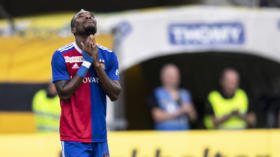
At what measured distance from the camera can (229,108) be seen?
984 cm

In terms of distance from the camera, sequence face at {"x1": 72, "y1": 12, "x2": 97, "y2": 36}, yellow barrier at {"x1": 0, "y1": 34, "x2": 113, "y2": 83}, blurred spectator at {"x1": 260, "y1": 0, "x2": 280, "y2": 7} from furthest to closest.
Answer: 1. blurred spectator at {"x1": 260, "y1": 0, "x2": 280, "y2": 7}
2. yellow barrier at {"x1": 0, "y1": 34, "x2": 113, "y2": 83}
3. face at {"x1": 72, "y1": 12, "x2": 97, "y2": 36}

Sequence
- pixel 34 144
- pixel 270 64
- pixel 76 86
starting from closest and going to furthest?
pixel 76 86
pixel 34 144
pixel 270 64

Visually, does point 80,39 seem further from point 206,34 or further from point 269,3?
point 269,3

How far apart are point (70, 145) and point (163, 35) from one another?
621cm

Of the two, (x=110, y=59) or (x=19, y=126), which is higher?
(x=110, y=59)

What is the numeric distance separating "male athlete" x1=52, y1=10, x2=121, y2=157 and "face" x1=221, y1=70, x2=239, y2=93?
204 inches

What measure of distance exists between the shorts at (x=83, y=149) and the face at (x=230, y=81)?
204 inches

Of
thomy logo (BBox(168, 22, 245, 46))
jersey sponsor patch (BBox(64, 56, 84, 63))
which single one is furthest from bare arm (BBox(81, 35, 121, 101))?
thomy logo (BBox(168, 22, 245, 46))

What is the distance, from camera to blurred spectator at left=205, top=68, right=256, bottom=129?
970 centimetres

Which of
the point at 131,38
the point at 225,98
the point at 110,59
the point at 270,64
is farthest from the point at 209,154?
the point at 270,64

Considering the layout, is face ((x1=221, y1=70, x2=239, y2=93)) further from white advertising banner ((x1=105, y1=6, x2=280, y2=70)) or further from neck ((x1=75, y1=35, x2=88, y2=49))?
neck ((x1=75, y1=35, x2=88, y2=49))

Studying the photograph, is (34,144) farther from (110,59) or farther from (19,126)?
(110,59)

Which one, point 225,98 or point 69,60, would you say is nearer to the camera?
point 69,60

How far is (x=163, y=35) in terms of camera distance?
10.9 m
